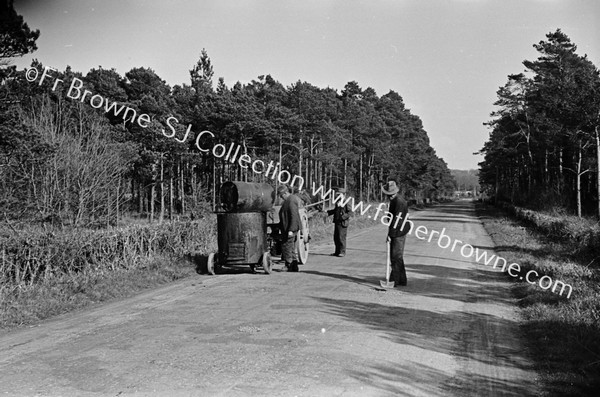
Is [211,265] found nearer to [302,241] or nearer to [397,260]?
[302,241]

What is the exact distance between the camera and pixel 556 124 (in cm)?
4019

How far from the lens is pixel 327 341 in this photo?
7016 mm

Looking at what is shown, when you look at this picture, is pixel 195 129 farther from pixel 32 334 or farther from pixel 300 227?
pixel 32 334

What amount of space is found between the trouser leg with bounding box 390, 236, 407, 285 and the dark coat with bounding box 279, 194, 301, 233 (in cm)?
314

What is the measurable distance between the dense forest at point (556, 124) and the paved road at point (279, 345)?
27.3 meters

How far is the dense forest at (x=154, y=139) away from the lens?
83.8 ft

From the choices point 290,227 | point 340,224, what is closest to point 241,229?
point 290,227

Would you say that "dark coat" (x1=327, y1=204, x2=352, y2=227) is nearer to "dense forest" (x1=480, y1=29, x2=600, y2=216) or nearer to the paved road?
the paved road

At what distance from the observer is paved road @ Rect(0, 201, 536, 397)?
5441mm

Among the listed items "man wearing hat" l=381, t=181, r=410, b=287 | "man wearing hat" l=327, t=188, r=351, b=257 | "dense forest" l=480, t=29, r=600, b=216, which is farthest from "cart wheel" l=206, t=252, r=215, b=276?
"dense forest" l=480, t=29, r=600, b=216

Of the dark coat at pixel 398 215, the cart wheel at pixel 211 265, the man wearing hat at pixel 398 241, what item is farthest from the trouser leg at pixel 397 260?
the cart wheel at pixel 211 265

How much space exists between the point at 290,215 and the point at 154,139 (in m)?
42.8

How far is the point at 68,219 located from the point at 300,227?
21.3 meters

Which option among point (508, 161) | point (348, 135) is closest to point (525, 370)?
point (348, 135)
